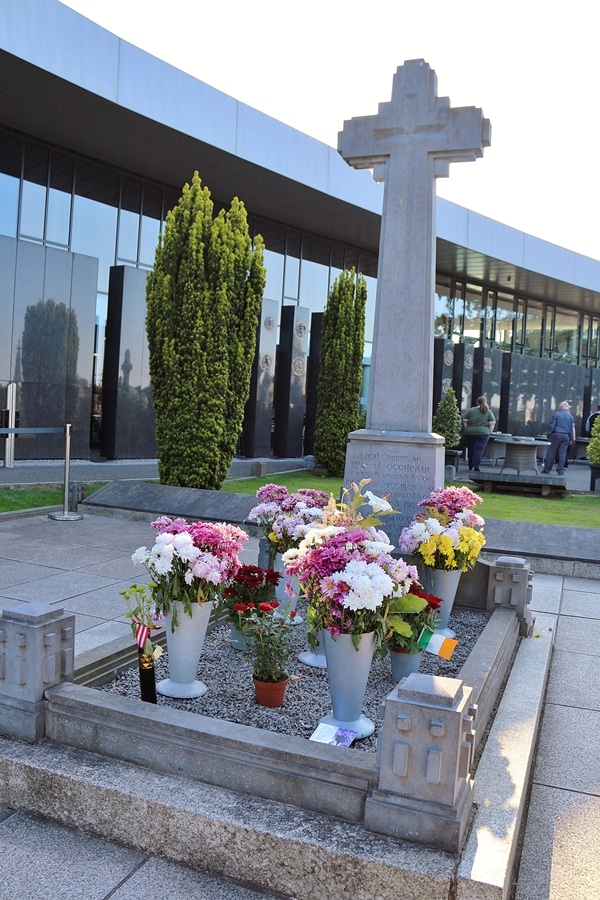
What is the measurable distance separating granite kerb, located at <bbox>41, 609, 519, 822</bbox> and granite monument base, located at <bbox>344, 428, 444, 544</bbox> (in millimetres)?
3056

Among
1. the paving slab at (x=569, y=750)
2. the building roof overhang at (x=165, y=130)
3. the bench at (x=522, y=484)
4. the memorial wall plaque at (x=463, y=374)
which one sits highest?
the building roof overhang at (x=165, y=130)

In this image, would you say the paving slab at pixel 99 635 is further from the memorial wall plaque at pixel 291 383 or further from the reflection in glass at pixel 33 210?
the memorial wall plaque at pixel 291 383

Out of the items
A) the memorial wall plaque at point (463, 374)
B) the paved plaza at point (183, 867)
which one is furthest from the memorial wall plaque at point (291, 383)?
the paved plaza at point (183, 867)

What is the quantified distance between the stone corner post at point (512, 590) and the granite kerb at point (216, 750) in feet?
7.42

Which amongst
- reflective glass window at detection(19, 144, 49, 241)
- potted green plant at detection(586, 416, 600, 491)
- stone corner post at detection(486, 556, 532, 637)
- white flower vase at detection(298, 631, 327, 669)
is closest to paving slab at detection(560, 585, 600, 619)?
stone corner post at detection(486, 556, 532, 637)

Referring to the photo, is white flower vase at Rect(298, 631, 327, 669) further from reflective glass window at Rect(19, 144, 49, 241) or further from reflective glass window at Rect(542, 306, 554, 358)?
reflective glass window at Rect(542, 306, 554, 358)

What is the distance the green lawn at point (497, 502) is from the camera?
1066cm

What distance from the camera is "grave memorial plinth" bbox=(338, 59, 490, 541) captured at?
653 cm

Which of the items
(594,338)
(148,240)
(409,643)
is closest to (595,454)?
(148,240)

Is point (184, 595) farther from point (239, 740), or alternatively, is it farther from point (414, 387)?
point (414, 387)

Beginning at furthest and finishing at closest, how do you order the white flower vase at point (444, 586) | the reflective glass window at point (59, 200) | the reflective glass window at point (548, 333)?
1. the reflective glass window at point (548, 333)
2. the reflective glass window at point (59, 200)
3. the white flower vase at point (444, 586)

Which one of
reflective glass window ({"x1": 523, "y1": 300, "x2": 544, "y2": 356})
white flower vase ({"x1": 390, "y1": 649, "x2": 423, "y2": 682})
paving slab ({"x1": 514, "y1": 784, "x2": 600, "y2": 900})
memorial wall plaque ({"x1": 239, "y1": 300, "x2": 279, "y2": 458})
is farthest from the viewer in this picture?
reflective glass window ({"x1": 523, "y1": 300, "x2": 544, "y2": 356})

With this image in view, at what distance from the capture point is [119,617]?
5605 mm

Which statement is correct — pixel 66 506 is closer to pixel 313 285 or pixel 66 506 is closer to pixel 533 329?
pixel 313 285
